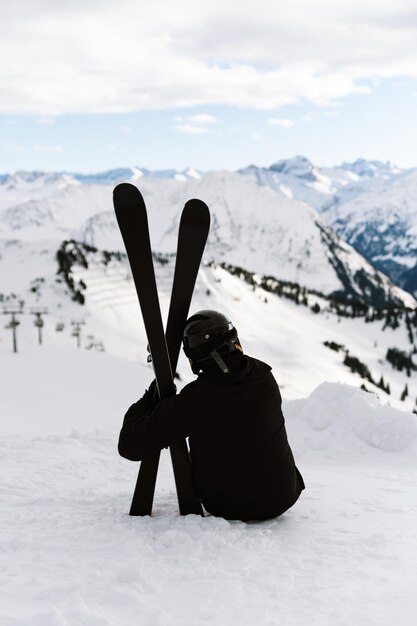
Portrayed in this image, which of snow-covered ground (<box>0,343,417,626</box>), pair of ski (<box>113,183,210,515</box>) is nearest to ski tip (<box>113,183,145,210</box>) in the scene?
pair of ski (<box>113,183,210,515</box>)

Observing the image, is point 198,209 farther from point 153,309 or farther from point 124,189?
point 153,309

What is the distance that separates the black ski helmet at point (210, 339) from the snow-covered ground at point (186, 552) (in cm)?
168

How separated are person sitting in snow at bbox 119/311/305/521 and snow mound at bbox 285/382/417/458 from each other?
20.3 ft

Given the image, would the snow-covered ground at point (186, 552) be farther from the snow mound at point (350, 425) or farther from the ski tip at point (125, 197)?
the ski tip at point (125, 197)

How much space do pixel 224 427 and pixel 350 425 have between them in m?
7.49

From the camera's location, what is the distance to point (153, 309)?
636 centimetres

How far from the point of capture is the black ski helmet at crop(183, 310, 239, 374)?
584 cm

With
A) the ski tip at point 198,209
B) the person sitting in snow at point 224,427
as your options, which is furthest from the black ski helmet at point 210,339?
the ski tip at point 198,209

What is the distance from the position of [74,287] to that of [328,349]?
271ft

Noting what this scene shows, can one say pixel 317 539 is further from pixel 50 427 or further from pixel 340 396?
pixel 50 427

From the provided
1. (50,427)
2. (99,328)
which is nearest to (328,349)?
(99,328)

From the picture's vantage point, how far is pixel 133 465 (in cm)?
1010

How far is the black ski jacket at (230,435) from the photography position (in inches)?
228

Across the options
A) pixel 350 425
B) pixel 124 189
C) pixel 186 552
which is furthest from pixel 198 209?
pixel 350 425
